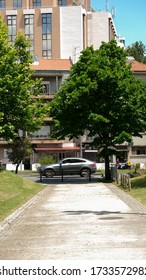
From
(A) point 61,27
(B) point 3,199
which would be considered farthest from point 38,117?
(A) point 61,27

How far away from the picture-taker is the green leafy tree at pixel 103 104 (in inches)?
1329

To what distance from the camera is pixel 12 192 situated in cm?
2281

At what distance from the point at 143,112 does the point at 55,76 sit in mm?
33663

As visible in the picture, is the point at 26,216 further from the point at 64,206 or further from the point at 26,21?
the point at 26,21

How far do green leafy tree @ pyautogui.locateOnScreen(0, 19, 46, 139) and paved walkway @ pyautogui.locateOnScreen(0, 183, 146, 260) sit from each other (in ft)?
42.6

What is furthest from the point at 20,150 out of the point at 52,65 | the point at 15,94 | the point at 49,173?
the point at 52,65

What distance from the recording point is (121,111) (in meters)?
34.2

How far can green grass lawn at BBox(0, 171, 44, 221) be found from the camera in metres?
16.8

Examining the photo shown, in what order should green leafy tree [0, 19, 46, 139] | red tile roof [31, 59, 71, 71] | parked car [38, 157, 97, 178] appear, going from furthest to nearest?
red tile roof [31, 59, 71, 71]
parked car [38, 157, 97, 178]
green leafy tree [0, 19, 46, 139]

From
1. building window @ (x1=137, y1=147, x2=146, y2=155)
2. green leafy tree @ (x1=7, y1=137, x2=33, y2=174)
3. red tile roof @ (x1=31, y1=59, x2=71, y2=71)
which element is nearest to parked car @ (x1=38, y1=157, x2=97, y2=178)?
green leafy tree @ (x1=7, y1=137, x2=33, y2=174)

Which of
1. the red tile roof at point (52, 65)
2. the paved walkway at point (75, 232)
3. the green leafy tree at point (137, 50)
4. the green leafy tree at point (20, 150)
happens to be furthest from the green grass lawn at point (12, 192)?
the green leafy tree at point (137, 50)

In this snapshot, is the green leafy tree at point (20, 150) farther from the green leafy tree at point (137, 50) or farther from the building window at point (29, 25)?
the green leafy tree at point (137, 50)

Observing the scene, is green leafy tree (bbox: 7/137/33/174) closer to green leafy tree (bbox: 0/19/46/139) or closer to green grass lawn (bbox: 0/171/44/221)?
green leafy tree (bbox: 0/19/46/139)

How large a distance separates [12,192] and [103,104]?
13.1 metres
